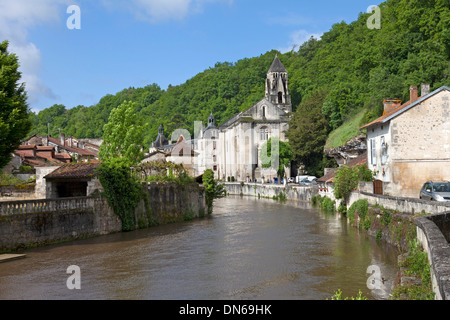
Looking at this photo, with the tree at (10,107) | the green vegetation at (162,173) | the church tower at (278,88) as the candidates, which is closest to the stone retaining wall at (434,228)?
the green vegetation at (162,173)

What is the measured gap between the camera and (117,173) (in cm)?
2717

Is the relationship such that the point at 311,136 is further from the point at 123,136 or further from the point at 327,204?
the point at 123,136

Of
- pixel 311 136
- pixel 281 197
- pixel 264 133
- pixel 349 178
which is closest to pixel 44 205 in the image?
pixel 349 178

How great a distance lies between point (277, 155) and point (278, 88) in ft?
76.3

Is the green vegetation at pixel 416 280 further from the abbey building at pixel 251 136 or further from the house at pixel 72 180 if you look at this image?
the abbey building at pixel 251 136

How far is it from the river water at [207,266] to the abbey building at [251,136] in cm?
5986

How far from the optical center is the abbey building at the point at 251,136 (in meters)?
87.9

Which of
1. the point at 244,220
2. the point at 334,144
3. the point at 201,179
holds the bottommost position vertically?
the point at 244,220

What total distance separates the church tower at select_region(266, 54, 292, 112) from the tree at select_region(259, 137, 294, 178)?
1645 cm

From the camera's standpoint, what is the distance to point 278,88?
99.8 meters
